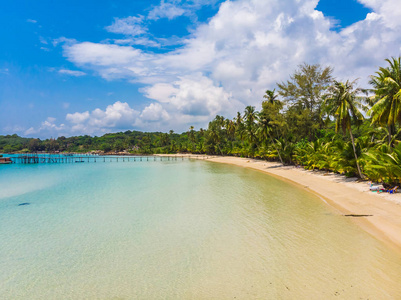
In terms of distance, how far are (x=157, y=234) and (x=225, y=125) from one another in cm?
6942

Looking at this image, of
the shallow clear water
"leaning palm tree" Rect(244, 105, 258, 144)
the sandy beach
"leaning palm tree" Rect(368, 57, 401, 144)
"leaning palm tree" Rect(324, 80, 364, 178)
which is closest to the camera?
the shallow clear water

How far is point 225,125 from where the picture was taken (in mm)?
78125

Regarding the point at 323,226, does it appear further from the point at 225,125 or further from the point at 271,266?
the point at 225,125

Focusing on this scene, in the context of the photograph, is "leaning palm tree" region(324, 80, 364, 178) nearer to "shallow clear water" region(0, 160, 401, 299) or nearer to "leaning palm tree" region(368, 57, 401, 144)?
"leaning palm tree" region(368, 57, 401, 144)

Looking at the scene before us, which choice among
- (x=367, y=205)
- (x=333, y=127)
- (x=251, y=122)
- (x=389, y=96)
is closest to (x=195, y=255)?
(x=367, y=205)

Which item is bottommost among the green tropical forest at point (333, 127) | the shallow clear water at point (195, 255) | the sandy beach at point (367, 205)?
the shallow clear water at point (195, 255)

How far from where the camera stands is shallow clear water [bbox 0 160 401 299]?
6176 millimetres

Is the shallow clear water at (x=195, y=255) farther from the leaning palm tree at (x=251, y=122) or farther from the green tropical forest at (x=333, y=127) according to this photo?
the leaning palm tree at (x=251, y=122)

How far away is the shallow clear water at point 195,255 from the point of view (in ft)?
20.3

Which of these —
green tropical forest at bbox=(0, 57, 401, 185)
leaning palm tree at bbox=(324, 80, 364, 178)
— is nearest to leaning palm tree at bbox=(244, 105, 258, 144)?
green tropical forest at bbox=(0, 57, 401, 185)

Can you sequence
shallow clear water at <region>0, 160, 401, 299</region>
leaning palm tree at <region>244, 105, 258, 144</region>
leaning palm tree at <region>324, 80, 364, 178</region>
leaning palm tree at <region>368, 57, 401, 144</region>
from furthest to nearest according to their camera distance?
leaning palm tree at <region>244, 105, 258, 144</region> → leaning palm tree at <region>324, 80, 364, 178</region> → leaning palm tree at <region>368, 57, 401, 144</region> → shallow clear water at <region>0, 160, 401, 299</region>

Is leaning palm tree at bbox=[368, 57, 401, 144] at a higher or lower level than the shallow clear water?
higher

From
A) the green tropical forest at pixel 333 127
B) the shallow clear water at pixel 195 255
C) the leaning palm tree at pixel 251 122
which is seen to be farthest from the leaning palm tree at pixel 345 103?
Result: the leaning palm tree at pixel 251 122

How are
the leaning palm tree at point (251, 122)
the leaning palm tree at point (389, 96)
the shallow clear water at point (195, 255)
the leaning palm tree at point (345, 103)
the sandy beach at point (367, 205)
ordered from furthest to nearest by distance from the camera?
the leaning palm tree at point (251, 122) → the leaning palm tree at point (345, 103) → the leaning palm tree at point (389, 96) → the sandy beach at point (367, 205) → the shallow clear water at point (195, 255)
